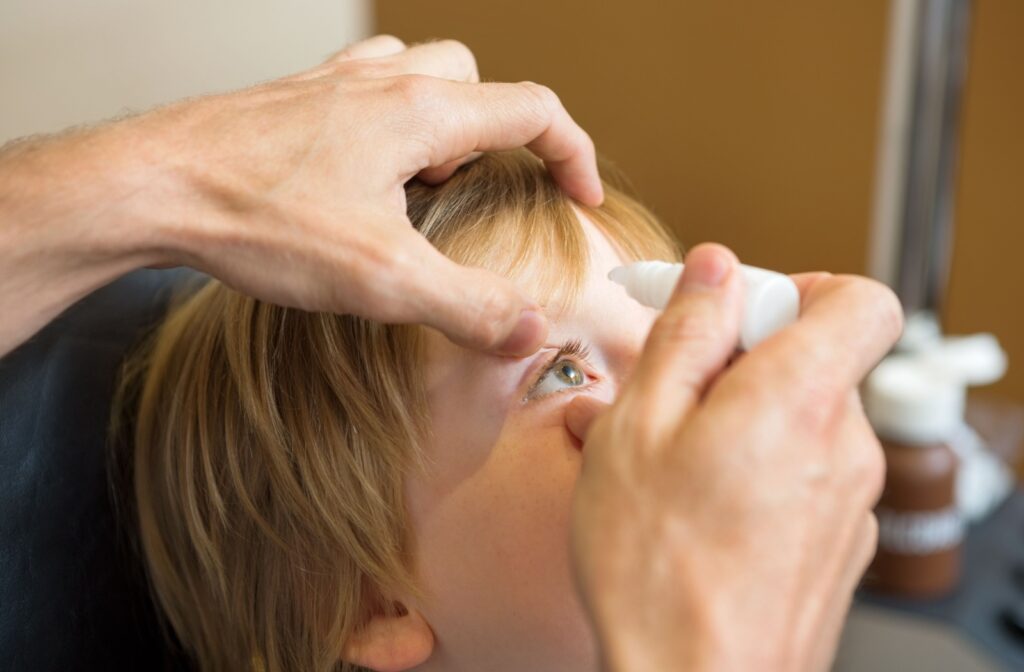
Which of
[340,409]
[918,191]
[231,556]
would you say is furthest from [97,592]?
[918,191]

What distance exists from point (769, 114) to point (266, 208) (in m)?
1.07

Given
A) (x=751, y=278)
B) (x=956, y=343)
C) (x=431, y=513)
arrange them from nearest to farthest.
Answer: (x=751, y=278), (x=431, y=513), (x=956, y=343)

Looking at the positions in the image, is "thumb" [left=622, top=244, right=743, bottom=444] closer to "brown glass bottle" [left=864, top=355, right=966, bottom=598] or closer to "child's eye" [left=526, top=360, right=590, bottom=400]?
"child's eye" [left=526, top=360, right=590, bottom=400]

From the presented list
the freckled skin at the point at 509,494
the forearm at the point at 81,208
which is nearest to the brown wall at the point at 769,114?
the freckled skin at the point at 509,494

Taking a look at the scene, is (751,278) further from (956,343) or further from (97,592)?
(956,343)

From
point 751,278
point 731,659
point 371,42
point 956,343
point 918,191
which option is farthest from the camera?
point 918,191

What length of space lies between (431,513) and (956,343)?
841 mm

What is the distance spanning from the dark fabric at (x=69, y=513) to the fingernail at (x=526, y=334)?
1.19 feet

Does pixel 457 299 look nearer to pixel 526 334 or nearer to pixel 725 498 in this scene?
pixel 526 334

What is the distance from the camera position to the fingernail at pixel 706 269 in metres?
0.49

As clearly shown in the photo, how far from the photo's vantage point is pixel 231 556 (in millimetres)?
800

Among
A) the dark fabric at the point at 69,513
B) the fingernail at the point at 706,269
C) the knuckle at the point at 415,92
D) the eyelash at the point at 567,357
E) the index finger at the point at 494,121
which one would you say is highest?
the knuckle at the point at 415,92

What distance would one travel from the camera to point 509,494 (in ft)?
2.28

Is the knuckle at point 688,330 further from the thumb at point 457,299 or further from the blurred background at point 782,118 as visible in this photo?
the blurred background at point 782,118
